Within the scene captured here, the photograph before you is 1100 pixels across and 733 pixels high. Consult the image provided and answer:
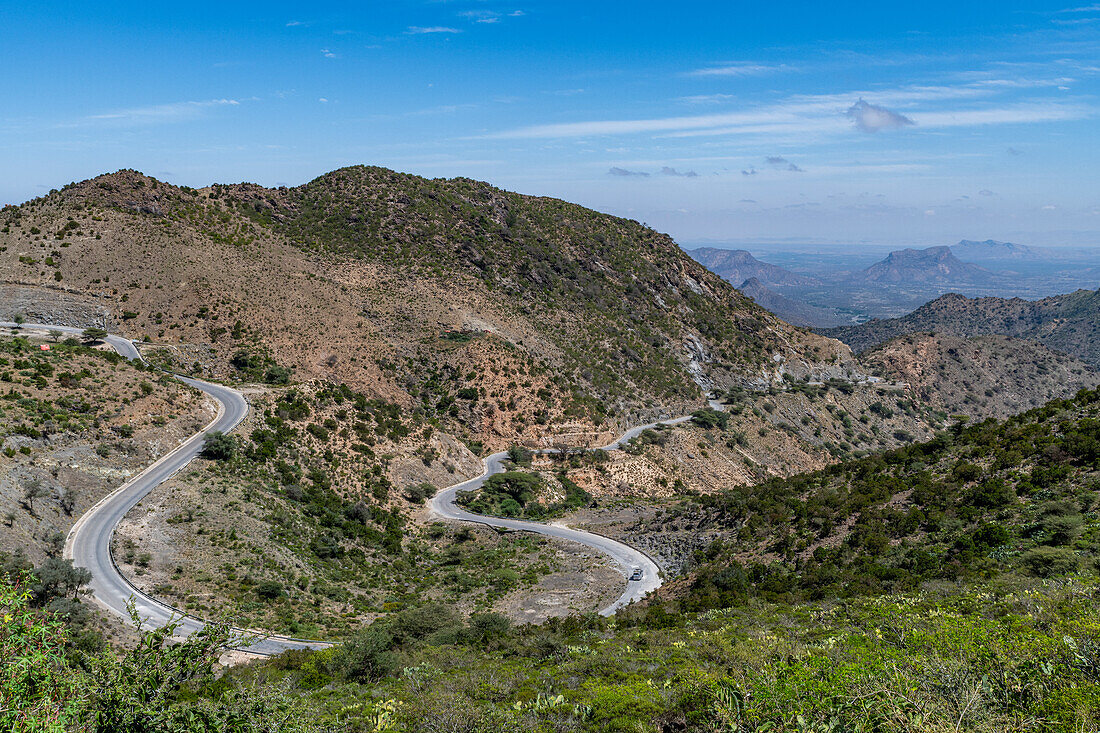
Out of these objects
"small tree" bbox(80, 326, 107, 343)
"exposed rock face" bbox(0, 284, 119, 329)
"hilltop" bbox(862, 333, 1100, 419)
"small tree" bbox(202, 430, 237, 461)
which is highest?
"exposed rock face" bbox(0, 284, 119, 329)

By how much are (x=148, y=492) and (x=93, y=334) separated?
29.2 metres

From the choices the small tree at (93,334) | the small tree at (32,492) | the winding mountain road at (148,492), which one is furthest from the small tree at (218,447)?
the small tree at (93,334)

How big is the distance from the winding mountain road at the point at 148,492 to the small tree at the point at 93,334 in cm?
68

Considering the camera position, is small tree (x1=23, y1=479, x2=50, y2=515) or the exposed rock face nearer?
small tree (x1=23, y1=479, x2=50, y2=515)

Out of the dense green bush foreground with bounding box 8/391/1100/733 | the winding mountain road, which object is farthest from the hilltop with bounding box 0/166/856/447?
the dense green bush foreground with bounding box 8/391/1100/733

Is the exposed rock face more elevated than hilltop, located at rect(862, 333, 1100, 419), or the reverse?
the exposed rock face

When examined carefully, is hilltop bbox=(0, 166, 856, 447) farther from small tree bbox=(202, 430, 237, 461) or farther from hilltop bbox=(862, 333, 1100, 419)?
hilltop bbox=(862, 333, 1100, 419)

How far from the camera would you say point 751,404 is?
82812 mm

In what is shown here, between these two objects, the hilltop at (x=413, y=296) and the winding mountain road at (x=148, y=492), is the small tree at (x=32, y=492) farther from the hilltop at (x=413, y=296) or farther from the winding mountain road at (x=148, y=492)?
the hilltop at (x=413, y=296)

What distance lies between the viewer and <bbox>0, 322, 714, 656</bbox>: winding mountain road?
2386cm

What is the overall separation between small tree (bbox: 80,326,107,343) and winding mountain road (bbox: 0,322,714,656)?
685mm

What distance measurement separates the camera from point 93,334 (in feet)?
170

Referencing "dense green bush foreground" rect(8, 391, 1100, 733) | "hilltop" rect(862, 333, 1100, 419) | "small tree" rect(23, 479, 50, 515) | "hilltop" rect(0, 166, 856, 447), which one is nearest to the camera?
"dense green bush foreground" rect(8, 391, 1100, 733)

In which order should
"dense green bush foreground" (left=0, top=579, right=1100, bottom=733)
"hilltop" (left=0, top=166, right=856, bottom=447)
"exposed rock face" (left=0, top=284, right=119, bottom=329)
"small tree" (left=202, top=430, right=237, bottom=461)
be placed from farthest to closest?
"hilltop" (left=0, top=166, right=856, bottom=447) < "exposed rock face" (left=0, top=284, right=119, bottom=329) < "small tree" (left=202, top=430, right=237, bottom=461) < "dense green bush foreground" (left=0, top=579, right=1100, bottom=733)
